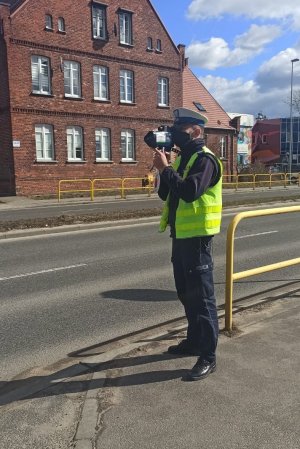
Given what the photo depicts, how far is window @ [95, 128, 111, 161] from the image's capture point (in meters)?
29.1

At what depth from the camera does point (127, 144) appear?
30938 mm

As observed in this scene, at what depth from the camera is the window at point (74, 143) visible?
27.6 metres

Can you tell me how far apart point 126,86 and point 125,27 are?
3494mm

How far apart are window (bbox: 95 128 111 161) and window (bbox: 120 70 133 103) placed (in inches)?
99.5

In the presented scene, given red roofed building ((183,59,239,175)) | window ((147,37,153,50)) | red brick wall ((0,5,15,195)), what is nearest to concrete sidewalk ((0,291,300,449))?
red brick wall ((0,5,15,195))

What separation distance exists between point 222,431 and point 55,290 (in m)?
4.36

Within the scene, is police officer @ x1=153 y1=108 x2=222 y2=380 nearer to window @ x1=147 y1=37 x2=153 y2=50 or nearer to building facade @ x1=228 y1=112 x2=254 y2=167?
window @ x1=147 y1=37 x2=153 y2=50

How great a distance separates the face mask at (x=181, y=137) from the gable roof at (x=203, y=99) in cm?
3596

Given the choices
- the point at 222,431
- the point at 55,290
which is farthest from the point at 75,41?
the point at 222,431

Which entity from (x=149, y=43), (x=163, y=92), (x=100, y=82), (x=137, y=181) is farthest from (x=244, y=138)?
(x=100, y=82)

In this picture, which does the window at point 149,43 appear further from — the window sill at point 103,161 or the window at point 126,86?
the window sill at point 103,161

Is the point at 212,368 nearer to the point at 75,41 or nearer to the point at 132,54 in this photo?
the point at 75,41

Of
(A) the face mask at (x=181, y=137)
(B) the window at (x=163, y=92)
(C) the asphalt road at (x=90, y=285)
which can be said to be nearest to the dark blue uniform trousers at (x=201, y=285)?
(A) the face mask at (x=181, y=137)

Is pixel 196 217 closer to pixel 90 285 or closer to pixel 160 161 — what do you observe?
pixel 160 161
